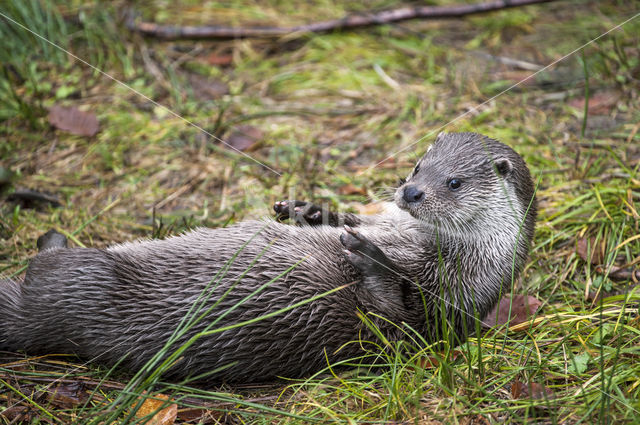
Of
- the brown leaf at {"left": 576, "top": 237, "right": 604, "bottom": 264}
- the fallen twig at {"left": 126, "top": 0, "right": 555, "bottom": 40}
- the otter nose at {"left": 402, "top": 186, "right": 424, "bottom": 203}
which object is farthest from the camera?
the fallen twig at {"left": 126, "top": 0, "right": 555, "bottom": 40}

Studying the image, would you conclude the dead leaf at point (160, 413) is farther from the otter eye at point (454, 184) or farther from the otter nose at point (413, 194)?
the otter eye at point (454, 184)

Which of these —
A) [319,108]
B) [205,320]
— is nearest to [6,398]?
[205,320]

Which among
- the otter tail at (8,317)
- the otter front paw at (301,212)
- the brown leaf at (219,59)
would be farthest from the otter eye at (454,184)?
the brown leaf at (219,59)

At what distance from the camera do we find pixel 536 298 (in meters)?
2.88

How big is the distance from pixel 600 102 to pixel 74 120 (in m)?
3.67

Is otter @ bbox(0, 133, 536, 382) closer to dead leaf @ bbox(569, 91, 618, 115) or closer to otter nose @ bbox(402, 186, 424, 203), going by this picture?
otter nose @ bbox(402, 186, 424, 203)

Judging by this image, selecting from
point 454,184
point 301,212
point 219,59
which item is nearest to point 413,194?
point 454,184

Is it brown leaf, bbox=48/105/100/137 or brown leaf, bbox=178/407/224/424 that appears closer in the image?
brown leaf, bbox=178/407/224/424

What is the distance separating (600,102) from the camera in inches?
166

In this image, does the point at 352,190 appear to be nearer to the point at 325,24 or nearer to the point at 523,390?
the point at 523,390

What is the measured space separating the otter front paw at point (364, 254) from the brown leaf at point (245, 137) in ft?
6.00

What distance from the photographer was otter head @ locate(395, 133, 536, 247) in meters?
2.64

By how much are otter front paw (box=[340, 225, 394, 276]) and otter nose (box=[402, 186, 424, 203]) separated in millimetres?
304

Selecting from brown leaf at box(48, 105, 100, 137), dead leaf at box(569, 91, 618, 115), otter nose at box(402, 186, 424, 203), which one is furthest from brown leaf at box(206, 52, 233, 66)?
otter nose at box(402, 186, 424, 203)
